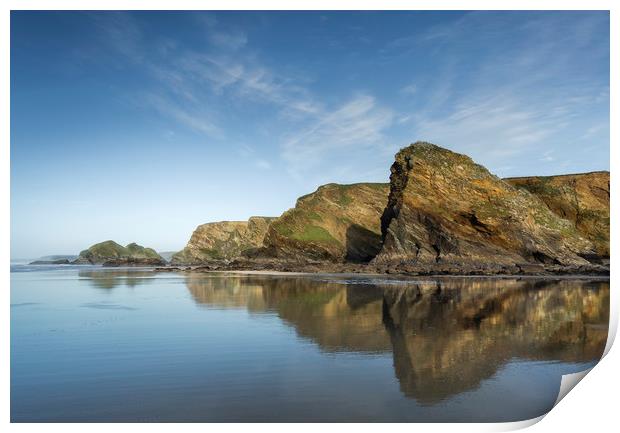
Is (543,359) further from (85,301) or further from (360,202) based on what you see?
(360,202)

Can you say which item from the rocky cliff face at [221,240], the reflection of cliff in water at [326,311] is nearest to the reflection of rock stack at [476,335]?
the reflection of cliff in water at [326,311]

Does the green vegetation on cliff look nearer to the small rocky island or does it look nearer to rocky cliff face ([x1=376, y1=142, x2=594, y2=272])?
the small rocky island

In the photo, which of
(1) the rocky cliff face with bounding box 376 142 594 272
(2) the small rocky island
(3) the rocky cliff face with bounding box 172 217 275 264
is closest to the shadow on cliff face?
(2) the small rocky island

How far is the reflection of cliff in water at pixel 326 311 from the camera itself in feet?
38.2

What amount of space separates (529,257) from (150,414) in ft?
180

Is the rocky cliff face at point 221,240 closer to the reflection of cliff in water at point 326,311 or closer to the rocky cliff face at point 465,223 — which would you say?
the rocky cliff face at point 465,223

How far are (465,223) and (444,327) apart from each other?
44816mm

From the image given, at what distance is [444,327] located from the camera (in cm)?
1358

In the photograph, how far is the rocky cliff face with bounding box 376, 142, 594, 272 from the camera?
54094 millimetres

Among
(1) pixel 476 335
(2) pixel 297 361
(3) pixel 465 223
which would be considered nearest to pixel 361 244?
(3) pixel 465 223

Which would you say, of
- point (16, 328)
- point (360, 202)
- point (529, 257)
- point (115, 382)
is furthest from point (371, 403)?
point (360, 202)

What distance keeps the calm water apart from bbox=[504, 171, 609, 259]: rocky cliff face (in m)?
58.0

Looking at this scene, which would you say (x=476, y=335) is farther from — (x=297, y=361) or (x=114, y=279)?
(x=114, y=279)

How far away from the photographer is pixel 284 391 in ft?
24.6
